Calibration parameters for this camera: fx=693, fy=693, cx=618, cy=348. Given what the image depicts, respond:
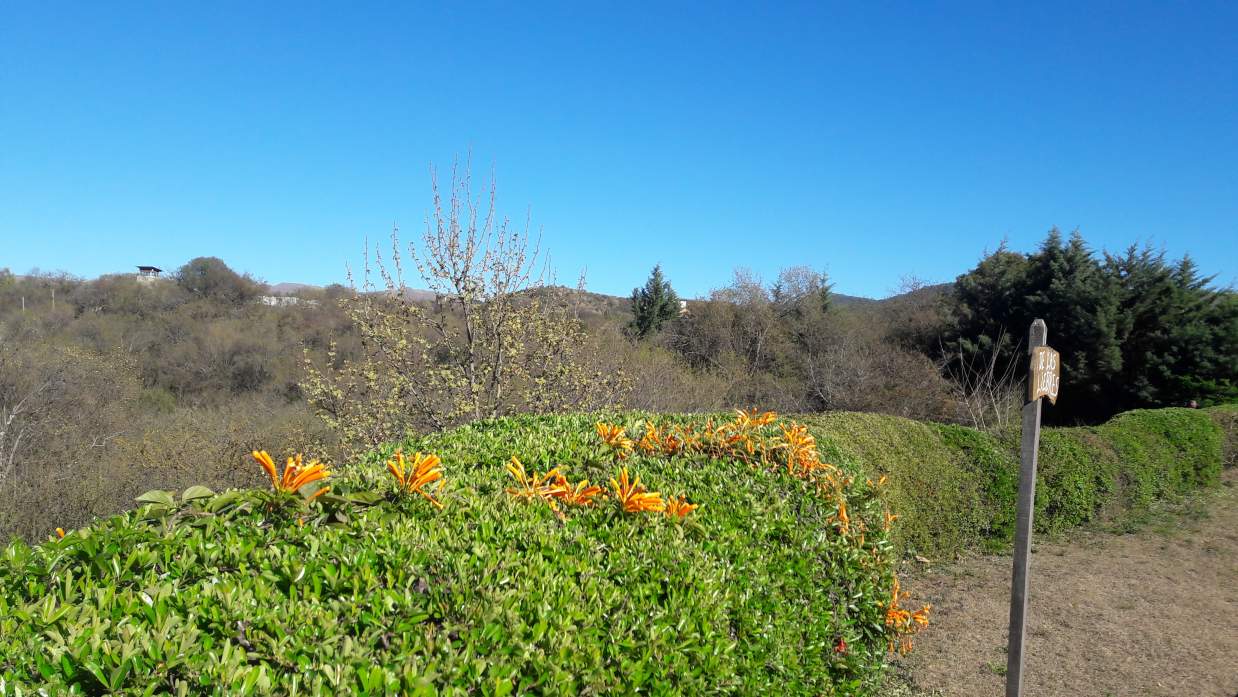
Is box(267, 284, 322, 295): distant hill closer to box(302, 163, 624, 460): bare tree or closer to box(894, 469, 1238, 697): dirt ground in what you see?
box(302, 163, 624, 460): bare tree

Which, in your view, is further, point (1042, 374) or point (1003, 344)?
point (1003, 344)

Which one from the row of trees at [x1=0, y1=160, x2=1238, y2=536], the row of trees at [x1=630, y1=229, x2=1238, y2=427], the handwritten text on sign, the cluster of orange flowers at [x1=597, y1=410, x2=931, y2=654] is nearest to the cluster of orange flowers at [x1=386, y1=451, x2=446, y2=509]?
the cluster of orange flowers at [x1=597, y1=410, x2=931, y2=654]

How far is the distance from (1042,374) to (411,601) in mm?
3149

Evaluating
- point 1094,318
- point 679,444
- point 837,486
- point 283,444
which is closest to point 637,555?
point 679,444

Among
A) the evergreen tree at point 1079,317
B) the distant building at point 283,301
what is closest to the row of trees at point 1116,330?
the evergreen tree at point 1079,317

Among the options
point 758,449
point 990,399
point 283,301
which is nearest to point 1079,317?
point 990,399

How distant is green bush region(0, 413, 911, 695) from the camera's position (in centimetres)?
122

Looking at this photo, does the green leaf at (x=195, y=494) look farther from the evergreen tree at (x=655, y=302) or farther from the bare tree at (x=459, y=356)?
the evergreen tree at (x=655, y=302)

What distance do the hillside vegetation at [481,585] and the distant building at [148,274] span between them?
35.8m

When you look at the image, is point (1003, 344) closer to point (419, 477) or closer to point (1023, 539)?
point (1023, 539)

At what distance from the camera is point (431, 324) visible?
8758 mm

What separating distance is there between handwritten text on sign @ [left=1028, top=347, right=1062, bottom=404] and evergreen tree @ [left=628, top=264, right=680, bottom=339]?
22.7 meters

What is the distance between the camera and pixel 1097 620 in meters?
5.60

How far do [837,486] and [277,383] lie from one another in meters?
23.4
